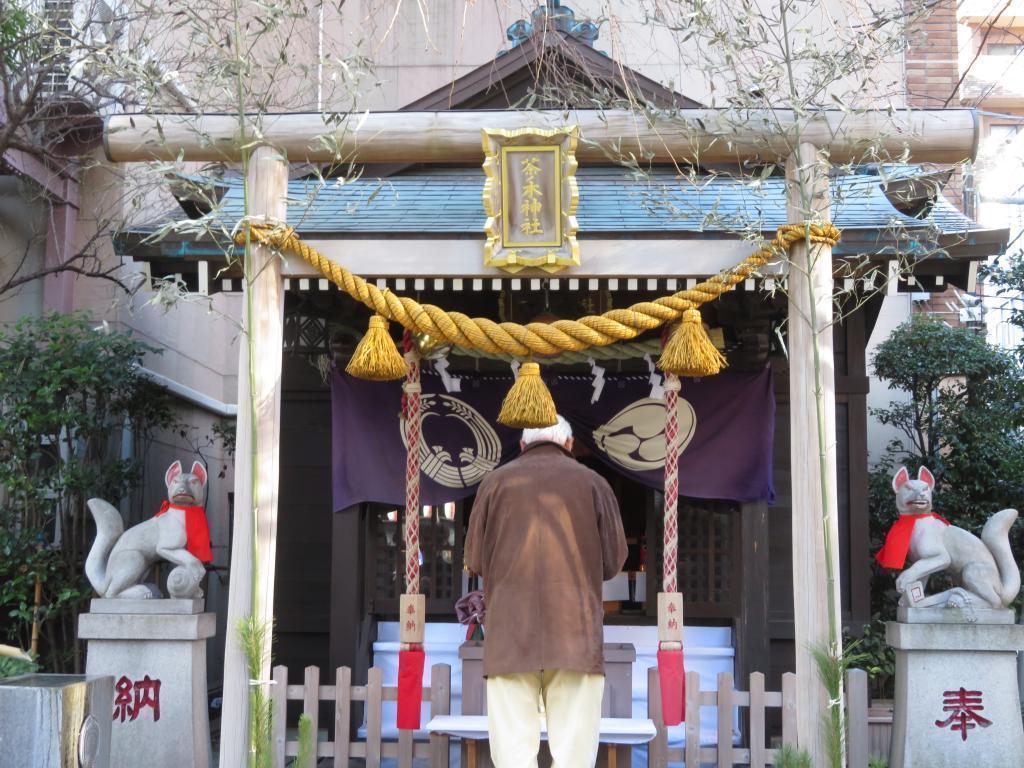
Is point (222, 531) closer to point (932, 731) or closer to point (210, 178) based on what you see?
point (210, 178)

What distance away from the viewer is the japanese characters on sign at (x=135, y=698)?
7270 mm

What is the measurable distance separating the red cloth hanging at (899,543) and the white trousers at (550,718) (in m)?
3.00

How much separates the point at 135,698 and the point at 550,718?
3.21 metres

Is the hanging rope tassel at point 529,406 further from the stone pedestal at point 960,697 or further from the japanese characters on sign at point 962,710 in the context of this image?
the japanese characters on sign at point 962,710

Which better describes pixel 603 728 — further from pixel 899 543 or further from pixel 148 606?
pixel 148 606

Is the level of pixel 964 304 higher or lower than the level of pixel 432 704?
higher

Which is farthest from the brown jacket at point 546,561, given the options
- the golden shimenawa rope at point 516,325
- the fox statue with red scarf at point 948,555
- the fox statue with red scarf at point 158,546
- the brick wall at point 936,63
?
the brick wall at point 936,63

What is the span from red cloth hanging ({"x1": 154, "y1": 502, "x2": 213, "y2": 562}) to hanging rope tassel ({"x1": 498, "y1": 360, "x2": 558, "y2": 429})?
309 centimetres

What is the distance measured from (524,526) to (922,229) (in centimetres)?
361

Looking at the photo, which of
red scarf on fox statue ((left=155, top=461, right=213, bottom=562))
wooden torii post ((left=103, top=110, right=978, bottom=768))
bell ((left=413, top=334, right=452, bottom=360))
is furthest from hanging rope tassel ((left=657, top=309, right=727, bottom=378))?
red scarf on fox statue ((left=155, top=461, right=213, bottom=562))

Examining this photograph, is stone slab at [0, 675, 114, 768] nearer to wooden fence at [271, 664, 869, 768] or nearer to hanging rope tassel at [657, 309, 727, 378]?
wooden fence at [271, 664, 869, 768]

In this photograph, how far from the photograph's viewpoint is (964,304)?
12.5m

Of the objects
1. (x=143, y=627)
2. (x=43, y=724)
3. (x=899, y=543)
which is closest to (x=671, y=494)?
(x=899, y=543)

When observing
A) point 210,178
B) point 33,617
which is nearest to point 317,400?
point 210,178
